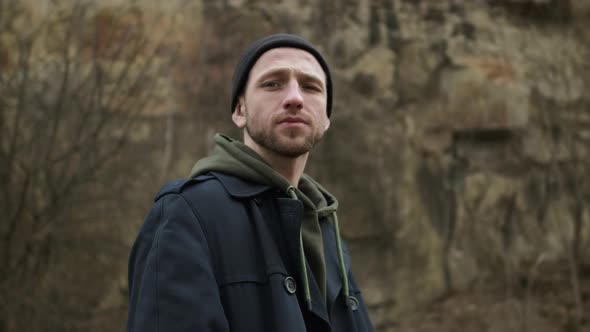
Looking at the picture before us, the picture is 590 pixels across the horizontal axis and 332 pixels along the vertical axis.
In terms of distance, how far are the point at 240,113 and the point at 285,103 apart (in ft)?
0.69

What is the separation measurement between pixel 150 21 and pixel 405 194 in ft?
10.9

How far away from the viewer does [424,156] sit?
6.94m

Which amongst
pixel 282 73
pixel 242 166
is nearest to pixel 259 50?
pixel 282 73

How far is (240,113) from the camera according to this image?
5.86 ft

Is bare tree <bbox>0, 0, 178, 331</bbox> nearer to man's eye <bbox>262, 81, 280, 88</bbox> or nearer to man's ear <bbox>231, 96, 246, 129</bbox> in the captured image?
man's ear <bbox>231, 96, 246, 129</bbox>

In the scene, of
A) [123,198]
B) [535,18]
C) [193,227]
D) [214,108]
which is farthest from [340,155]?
[193,227]

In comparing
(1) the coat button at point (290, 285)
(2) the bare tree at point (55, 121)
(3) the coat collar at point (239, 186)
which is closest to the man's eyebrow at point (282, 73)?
(3) the coat collar at point (239, 186)

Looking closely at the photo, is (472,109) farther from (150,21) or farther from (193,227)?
(193,227)

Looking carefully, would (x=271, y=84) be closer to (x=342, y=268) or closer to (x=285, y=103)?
(x=285, y=103)

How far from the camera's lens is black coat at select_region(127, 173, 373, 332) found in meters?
1.29

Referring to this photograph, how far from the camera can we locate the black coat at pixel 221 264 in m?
1.29

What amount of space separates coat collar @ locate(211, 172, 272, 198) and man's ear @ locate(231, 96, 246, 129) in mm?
223

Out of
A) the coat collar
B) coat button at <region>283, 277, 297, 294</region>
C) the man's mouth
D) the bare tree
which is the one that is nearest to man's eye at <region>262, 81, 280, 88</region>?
the man's mouth

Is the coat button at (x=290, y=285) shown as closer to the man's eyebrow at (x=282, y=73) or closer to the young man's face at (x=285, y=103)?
the young man's face at (x=285, y=103)
